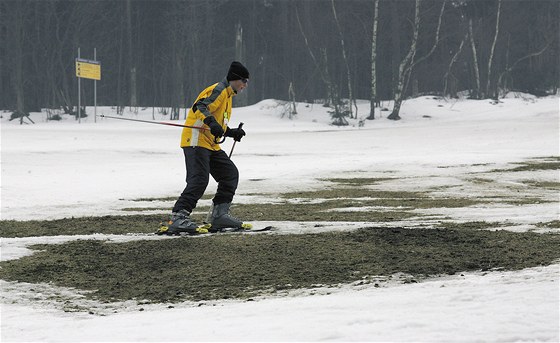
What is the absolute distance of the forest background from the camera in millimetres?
45656

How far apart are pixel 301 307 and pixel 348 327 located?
654mm

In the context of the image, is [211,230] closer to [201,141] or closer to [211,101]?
[201,141]

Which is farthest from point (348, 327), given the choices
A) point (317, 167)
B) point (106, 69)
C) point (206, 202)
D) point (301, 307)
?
point (106, 69)

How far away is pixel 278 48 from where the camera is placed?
60156 millimetres

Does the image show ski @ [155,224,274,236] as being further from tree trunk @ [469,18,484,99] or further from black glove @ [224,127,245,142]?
tree trunk @ [469,18,484,99]

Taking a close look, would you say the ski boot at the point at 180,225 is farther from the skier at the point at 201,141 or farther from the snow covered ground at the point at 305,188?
the snow covered ground at the point at 305,188

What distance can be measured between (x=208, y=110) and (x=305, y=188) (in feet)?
21.5

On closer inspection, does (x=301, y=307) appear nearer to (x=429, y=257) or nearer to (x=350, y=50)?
(x=429, y=257)

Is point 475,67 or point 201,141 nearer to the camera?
point 201,141

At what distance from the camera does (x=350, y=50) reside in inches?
1973

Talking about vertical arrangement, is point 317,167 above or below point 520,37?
below

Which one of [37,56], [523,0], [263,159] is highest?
[523,0]

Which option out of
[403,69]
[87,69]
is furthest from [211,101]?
[403,69]

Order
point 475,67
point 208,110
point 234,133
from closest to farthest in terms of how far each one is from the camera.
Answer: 1. point 208,110
2. point 234,133
3. point 475,67
